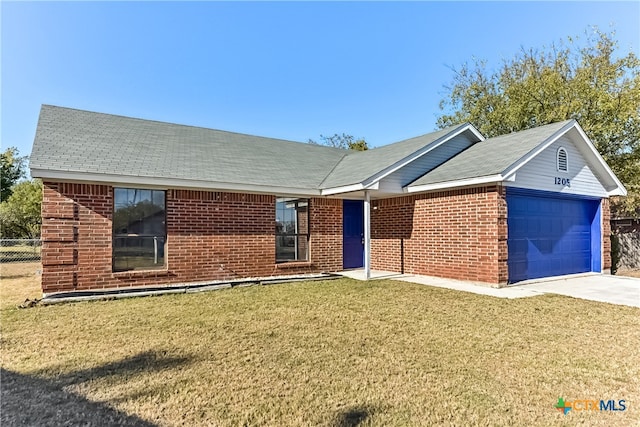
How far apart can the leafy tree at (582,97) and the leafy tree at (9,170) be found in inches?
1479

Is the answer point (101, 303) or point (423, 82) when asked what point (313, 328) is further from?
point (423, 82)

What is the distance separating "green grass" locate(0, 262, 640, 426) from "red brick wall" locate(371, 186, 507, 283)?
2.10 meters

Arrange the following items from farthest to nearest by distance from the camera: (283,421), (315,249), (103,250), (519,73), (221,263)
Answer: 1. (519,73)
2. (315,249)
3. (221,263)
4. (103,250)
5. (283,421)

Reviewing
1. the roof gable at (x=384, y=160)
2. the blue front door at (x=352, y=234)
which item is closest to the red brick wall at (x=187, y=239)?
the blue front door at (x=352, y=234)

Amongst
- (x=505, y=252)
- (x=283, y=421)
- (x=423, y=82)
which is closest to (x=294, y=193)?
(x=505, y=252)

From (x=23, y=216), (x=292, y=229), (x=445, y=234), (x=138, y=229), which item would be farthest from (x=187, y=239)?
(x=23, y=216)

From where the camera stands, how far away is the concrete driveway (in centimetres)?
796

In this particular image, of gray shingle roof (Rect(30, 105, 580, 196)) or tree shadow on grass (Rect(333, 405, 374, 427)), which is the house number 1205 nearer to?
gray shingle roof (Rect(30, 105, 580, 196))

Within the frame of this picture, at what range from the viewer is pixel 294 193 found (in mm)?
11008

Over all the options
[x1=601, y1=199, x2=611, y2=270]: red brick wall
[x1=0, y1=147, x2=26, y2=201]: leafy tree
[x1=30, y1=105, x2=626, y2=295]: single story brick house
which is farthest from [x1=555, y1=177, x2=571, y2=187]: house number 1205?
[x1=0, y1=147, x2=26, y2=201]: leafy tree

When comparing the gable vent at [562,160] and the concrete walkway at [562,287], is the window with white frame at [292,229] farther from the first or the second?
the gable vent at [562,160]

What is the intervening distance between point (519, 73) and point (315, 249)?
17.7 meters

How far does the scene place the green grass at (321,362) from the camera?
3.16 metres

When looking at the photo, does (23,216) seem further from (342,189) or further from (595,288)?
(595,288)
